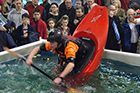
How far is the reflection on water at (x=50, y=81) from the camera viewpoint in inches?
252

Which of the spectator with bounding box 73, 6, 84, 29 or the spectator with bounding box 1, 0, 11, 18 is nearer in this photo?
the spectator with bounding box 73, 6, 84, 29

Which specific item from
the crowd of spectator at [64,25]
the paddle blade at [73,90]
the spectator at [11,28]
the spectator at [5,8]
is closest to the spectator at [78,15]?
the crowd of spectator at [64,25]

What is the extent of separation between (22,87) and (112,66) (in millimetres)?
1938

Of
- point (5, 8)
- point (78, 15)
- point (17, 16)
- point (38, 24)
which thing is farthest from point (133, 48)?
point (5, 8)

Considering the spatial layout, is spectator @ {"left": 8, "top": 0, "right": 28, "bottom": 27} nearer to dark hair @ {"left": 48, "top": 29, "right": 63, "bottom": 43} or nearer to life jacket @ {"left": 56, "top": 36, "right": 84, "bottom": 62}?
life jacket @ {"left": 56, "top": 36, "right": 84, "bottom": 62}

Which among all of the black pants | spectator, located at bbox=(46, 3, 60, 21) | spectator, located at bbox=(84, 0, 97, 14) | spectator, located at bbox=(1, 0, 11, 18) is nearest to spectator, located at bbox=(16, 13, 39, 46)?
spectator, located at bbox=(46, 3, 60, 21)

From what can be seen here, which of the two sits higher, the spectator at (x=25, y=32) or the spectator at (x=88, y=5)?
the spectator at (x=88, y=5)

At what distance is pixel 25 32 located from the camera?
7824mm

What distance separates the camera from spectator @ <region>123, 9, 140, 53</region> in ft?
24.1

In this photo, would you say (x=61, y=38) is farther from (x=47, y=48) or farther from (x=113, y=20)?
(x=113, y=20)

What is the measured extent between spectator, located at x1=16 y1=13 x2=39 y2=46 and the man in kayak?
4.37 feet

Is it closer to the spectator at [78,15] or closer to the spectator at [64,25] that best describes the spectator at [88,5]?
the spectator at [78,15]

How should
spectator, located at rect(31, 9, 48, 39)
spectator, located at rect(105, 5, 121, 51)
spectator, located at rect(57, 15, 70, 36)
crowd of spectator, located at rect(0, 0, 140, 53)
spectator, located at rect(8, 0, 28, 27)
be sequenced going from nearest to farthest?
crowd of spectator, located at rect(0, 0, 140, 53), spectator, located at rect(105, 5, 121, 51), spectator, located at rect(57, 15, 70, 36), spectator, located at rect(31, 9, 48, 39), spectator, located at rect(8, 0, 28, 27)

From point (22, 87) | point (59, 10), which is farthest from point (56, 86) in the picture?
point (59, 10)
